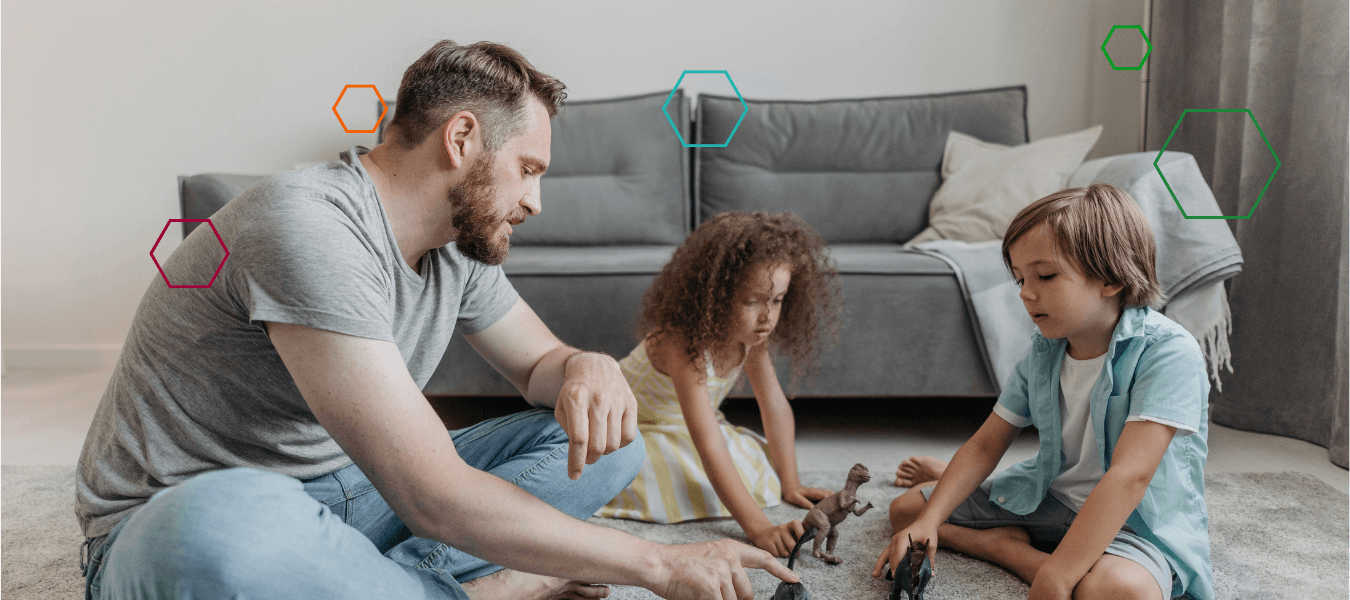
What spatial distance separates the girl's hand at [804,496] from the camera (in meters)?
1.34

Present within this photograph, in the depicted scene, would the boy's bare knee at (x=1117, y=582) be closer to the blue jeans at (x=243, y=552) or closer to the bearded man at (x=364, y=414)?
the bearded man at (x=364, y=414)

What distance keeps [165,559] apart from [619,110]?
6.10 ft

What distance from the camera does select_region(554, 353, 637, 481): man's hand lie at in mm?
782

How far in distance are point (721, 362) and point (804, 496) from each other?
0.88 feet

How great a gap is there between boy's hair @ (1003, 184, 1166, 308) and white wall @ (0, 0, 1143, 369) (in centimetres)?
Result: 162

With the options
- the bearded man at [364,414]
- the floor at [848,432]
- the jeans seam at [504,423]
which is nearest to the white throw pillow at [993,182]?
the floor at [848,432]

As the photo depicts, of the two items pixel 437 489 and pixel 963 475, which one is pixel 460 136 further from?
pixel 963 475

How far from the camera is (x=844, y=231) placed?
223 centimetres

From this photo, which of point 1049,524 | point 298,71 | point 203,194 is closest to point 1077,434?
point 1049,524

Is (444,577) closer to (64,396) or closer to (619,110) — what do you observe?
(619,110)

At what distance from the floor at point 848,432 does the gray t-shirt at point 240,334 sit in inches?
40.1

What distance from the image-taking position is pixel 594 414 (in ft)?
2.64

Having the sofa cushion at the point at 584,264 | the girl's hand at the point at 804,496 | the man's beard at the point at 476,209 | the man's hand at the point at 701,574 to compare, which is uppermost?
the man's beard at the point at 476,209

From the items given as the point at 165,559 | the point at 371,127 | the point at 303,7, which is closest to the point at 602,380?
the point at 165,559
